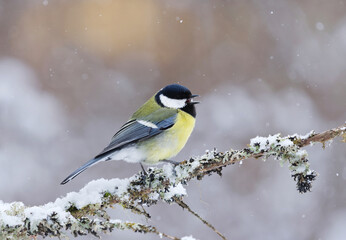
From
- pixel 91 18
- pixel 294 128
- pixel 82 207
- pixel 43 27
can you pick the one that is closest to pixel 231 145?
pixel 294 128

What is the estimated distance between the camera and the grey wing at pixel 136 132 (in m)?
2.41

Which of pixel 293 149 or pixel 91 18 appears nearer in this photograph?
pixel 293 149

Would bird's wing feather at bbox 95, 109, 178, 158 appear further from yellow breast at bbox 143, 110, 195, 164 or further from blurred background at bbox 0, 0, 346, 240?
blurred background at bbox 0, 0, 346, 240

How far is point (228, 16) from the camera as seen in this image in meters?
4.96

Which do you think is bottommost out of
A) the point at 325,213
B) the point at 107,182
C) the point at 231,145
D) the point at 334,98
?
the point at 107,182

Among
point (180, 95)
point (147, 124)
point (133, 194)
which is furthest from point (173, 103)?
point (133, 194)

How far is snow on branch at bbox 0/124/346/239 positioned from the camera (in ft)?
4.42

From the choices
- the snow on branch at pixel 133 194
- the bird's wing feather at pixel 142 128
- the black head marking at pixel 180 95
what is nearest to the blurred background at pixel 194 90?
the black head marking at pixel 180 95

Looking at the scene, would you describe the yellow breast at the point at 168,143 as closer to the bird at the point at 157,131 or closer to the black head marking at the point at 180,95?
the bird at the point at 157,131

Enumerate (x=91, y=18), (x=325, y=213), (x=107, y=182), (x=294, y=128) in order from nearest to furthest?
(x=107, y=182)
(x=325, y=213)
(x=294, y=128)
(x=91, y=18)

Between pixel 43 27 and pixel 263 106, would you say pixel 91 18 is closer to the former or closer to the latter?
pixel 43 27

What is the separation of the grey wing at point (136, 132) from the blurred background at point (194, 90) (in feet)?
5.87

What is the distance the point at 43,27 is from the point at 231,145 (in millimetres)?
2633

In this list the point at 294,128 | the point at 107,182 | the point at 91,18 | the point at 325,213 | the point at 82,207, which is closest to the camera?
the point at 82,207
